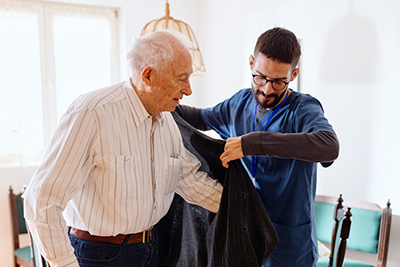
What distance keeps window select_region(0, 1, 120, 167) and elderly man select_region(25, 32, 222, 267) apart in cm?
235

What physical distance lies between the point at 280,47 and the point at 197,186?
0.62 m

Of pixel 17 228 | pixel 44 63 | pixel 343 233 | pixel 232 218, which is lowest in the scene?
pixel 17 228

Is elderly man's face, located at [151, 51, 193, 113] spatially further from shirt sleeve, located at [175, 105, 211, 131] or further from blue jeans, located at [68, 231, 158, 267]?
blue jeans, located at [68, 231, 158, 267]

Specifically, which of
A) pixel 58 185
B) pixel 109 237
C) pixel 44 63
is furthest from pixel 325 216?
pixel 44 63

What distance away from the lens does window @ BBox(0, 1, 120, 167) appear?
319 centimetres

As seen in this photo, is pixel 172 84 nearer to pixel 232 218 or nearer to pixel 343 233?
pixel 232 218

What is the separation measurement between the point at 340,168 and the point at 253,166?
1259 mm

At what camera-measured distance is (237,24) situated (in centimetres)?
326

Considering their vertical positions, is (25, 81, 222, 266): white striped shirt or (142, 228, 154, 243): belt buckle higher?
(25, 81, 222, 266): white striped shirt

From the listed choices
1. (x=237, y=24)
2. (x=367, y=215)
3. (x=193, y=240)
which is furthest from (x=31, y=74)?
(x=367, y=215)

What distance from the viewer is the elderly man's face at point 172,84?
46.3 inches

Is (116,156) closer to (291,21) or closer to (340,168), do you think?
(340,168)

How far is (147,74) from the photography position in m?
1.17

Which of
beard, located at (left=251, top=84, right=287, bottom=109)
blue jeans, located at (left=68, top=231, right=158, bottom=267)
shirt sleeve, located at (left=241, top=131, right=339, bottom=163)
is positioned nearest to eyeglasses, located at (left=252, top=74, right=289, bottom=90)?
beard, located at (left=251, top=84, right=287, bottom=109)
